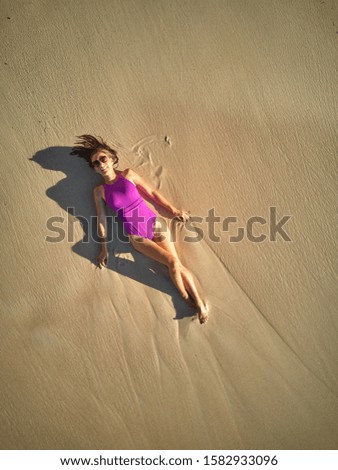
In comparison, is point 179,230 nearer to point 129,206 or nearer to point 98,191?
point 129,206

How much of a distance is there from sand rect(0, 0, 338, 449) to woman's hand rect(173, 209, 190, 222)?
0.11 m

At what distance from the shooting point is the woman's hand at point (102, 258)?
3523 mm

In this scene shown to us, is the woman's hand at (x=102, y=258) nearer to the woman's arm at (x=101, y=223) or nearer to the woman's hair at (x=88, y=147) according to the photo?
the woman's arm at (x=101, y=223)

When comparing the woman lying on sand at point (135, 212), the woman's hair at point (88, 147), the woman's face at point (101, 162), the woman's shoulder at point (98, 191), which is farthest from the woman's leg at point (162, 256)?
the woman's hair at point (88, 147)

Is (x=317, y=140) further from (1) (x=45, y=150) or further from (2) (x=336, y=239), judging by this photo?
(1) (x=45, y=150)

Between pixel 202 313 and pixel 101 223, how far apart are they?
132 cm

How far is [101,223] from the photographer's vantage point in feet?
11.5

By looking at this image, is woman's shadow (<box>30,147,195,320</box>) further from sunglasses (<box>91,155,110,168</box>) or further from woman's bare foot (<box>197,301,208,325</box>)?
woman's bare foot (<box>197,301,208,325</box>)

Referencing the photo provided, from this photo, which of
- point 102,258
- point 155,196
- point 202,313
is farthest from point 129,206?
point 202,313

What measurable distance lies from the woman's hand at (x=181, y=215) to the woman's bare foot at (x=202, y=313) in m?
0.85

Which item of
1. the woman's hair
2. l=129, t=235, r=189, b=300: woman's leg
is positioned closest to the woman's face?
the woman's hair

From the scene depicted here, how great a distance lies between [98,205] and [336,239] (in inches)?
93.5

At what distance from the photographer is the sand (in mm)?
3461
